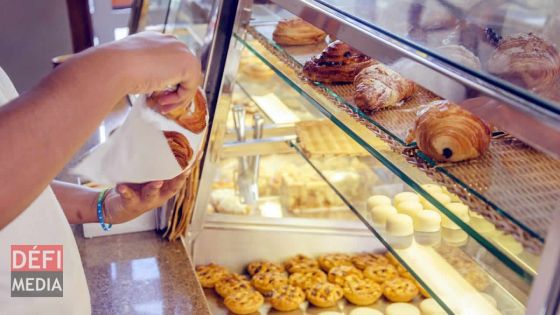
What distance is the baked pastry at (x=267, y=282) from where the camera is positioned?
2.04 m

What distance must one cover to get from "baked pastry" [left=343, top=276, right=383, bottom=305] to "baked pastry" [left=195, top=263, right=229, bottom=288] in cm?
42

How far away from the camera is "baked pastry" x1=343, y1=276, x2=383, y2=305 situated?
1.98 metres

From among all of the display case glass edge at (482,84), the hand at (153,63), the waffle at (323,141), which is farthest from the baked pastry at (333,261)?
the hand at (153,63)

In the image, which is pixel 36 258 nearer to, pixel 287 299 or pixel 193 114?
pixel 193 114

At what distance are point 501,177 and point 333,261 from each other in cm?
131

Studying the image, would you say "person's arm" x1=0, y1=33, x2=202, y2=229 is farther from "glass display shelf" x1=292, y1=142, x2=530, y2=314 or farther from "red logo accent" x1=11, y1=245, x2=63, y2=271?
"glass display shelf" x1=292, y1=142, x2=530, y2=314

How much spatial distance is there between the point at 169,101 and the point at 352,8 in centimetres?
43

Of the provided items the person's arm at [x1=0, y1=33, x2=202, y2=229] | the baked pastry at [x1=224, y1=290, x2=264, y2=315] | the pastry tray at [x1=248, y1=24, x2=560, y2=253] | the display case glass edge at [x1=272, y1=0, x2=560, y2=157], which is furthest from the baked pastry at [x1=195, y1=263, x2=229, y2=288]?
the person's arm at [x1=0, y1=33, x2=202, y2=229]

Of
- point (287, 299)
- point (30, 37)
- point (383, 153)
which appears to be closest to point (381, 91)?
point (383, 153)

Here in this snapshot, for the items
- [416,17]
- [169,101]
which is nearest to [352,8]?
[416,17]

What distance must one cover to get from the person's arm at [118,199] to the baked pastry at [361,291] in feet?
2.72

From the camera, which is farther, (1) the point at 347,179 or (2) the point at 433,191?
(1) the point at 347,179

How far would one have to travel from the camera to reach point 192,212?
2066mm

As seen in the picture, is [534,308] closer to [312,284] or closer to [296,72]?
[296,72]
